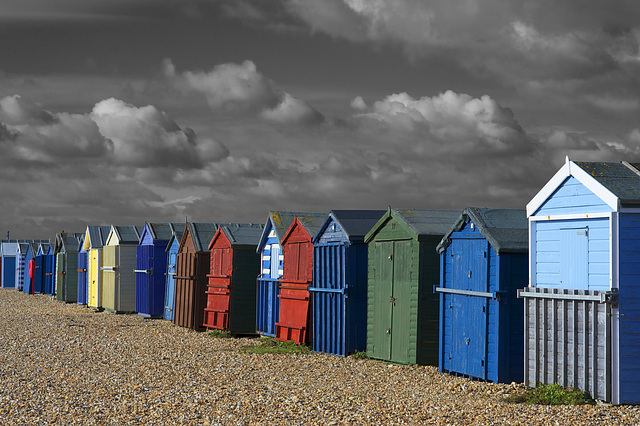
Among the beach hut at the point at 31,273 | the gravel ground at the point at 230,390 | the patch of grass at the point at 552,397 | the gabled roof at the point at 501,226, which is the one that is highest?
the gabled roof at the point at 501,226

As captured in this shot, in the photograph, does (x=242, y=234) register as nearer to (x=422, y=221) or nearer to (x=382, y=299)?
(x=382, y=299)

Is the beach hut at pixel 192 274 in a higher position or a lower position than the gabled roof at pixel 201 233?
lower

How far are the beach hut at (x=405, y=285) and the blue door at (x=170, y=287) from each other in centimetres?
1257

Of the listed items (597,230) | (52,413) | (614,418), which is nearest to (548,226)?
(597,230)

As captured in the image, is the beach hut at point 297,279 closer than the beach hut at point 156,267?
Yes

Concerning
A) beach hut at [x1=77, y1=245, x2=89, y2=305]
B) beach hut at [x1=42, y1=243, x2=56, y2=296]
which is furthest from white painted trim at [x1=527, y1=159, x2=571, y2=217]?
beach hut at [x1=42, y1=243, x2=56, y2=296]

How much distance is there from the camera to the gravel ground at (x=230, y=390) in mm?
11133

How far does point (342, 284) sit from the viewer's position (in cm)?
1842

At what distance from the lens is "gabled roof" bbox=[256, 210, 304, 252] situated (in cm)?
2227

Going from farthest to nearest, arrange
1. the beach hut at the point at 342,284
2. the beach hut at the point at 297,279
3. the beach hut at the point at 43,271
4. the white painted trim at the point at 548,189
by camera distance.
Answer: the beach hut at the point at 43,271, the beach hut at the point at 297,279, the beach hut at the point at 342,284, the white painted trim at the point at 548,189

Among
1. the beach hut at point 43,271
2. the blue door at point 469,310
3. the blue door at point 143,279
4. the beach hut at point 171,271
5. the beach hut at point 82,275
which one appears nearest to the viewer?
the blue door at point 469,310

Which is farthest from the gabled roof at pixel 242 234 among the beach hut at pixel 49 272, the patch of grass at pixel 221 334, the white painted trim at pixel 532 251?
the beach hut at pixel 49 272

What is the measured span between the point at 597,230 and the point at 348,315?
298 inches

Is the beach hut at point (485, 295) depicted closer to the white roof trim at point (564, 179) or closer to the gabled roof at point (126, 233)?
the white roof trim at point (564, 179)
